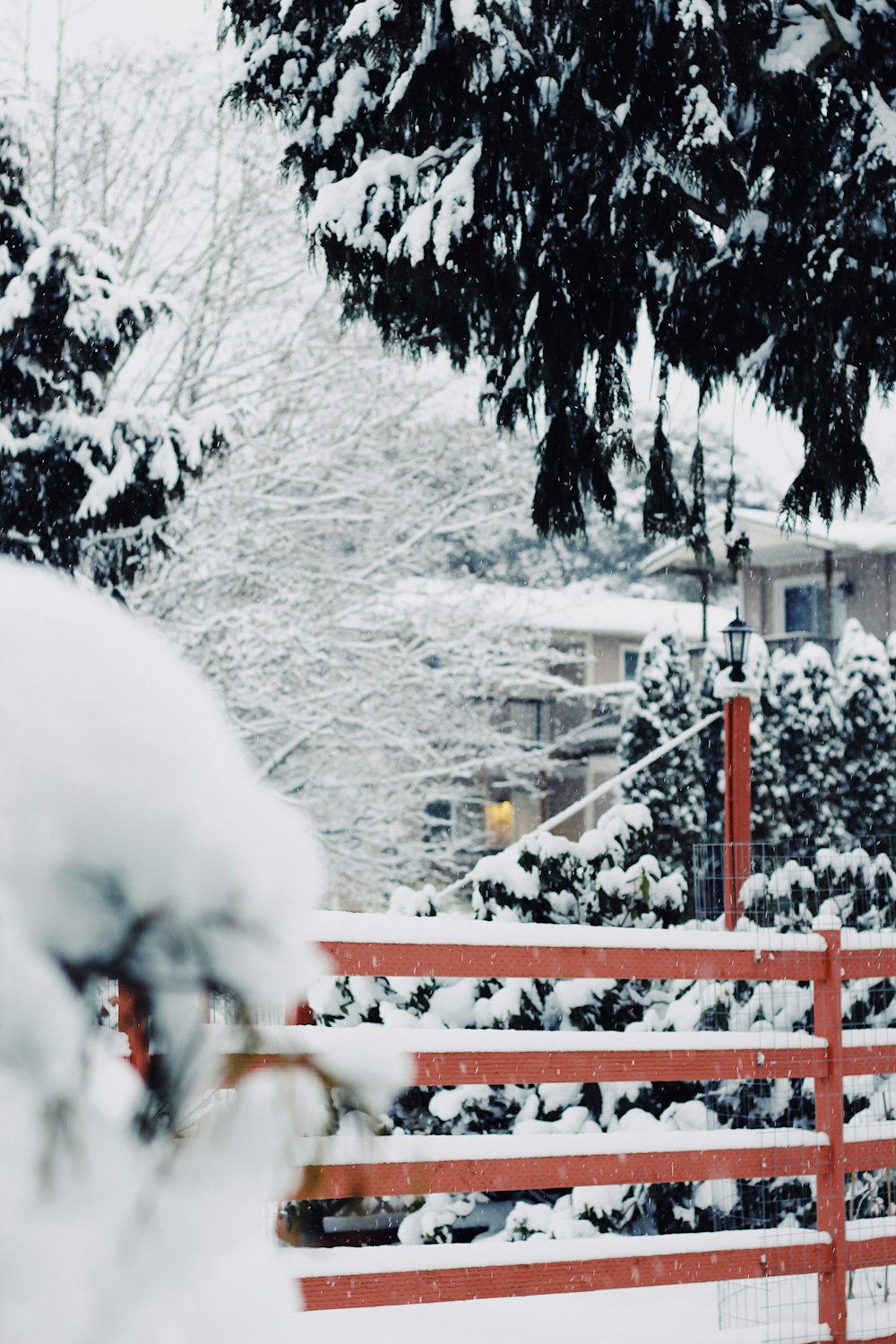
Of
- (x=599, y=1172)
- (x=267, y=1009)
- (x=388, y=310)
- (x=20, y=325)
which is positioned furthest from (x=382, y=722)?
(x=267, y=1009)

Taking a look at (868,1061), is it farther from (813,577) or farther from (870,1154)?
(813,577)

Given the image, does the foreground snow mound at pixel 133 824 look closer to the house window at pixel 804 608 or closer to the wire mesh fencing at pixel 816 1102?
the wire mesh fencing at pixel 816 1102

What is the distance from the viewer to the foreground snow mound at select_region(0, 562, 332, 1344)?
31.1 inches

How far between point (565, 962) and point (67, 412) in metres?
6.85

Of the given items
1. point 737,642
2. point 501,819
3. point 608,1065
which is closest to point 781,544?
point 501,819

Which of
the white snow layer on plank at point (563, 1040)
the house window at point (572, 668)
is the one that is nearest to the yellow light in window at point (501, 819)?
the house window at point (572, 668)

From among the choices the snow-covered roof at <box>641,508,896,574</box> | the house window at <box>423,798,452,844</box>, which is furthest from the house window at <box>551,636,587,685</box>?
the house window at <box>423,798,452,844</box>

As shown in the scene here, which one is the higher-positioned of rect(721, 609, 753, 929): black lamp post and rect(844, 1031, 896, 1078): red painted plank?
rect(721, 609, 753, 929): black lamp post

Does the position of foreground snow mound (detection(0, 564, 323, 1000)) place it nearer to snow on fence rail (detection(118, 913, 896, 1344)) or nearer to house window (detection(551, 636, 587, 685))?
snow on fence rail (detection(118, 913, 896, 1344))

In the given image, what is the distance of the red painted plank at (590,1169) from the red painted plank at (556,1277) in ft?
0.62

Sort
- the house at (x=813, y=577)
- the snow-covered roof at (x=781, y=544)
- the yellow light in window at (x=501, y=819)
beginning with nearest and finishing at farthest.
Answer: the snow-covered roof at (x=781, y=544)
the house at (x=813, y=577)
the yellow light in window at (x=501, y=819)

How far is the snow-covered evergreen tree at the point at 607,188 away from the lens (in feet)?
17.6

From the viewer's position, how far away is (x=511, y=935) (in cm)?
370

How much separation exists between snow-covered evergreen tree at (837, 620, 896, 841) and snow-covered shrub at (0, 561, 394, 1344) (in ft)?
62.3
